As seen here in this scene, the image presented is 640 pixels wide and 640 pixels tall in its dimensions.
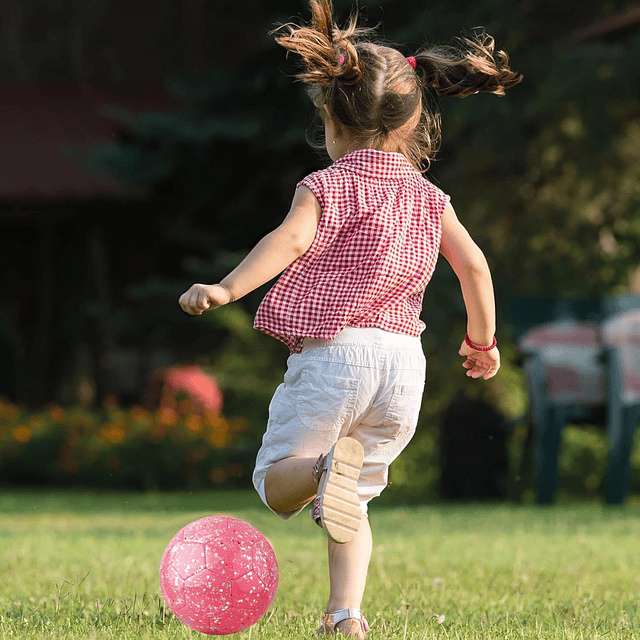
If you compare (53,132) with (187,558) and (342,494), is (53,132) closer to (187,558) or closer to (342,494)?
(187,558)

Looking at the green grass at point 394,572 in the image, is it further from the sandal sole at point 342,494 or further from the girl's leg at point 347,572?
the sandal sole at point 342,494

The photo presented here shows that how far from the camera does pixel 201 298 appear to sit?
288cm

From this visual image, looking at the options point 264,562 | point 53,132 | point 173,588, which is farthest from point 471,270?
point 53,132

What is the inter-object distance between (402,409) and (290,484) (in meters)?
0.39

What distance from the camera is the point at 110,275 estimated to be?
45.6 ft

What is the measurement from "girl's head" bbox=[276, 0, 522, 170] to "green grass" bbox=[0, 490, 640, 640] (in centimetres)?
144

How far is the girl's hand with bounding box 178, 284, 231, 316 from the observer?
2875 millimetres

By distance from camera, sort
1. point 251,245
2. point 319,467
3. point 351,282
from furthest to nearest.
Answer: point 251,245 < point 351,282 < point 319,467

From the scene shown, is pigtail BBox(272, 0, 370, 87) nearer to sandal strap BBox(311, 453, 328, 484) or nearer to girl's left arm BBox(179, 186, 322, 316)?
girl's left arm BBox(179, 186, 322, 316)

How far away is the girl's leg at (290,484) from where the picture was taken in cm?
305

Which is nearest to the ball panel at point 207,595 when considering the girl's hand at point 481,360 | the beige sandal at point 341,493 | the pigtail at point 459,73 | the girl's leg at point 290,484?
the girl's leg at point 290,484

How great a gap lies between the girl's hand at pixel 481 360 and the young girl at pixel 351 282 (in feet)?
0.90

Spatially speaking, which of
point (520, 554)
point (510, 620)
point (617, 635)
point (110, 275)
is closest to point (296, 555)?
point (520, 554)

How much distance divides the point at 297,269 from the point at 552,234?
843cm
